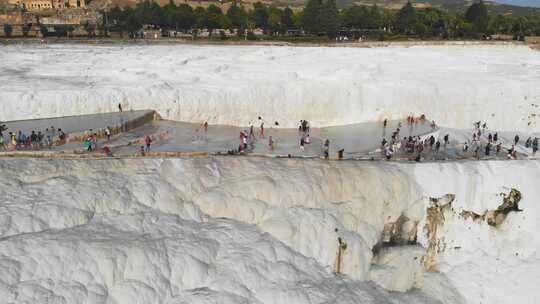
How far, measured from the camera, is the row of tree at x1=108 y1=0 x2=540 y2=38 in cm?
5534

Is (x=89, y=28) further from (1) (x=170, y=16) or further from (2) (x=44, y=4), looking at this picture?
(2) (x=44, y=4)

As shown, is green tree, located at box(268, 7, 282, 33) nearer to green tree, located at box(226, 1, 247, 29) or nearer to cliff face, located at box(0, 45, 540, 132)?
green tree, located at box(226, 1, 247, 29)

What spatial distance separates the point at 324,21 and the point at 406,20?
39.4 feet

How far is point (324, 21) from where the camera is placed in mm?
54156

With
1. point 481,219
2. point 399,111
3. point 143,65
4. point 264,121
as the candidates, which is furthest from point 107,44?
point 481,219

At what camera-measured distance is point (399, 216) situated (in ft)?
58.7

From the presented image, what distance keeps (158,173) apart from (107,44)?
33211 millimetres

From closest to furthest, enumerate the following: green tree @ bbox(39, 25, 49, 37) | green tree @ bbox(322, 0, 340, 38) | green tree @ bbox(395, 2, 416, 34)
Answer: green tree @ bbox(39, 25, 49, 37), green tree @ bbox(322, 0, 340, 38), green tree @ bbox(395, 2, 416, 34)

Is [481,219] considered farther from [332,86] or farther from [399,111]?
[332,86]

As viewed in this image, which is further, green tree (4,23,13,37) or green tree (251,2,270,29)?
green tree (251,2,270,29)

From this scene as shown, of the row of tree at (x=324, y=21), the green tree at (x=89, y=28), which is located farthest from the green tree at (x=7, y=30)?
the row of tree at (x=324, y=21)

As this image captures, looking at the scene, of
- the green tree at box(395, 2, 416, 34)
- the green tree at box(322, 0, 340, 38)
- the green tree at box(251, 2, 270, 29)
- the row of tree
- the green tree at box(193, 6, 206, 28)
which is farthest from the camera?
the green tree at box(251, 2, 270, 29)

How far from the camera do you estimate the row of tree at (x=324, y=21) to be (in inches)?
2179

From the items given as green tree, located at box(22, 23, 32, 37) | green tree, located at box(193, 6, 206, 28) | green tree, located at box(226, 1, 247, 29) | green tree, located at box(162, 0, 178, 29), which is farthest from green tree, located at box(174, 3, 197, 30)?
green tree, located at box(22, 23, 32, 37)
